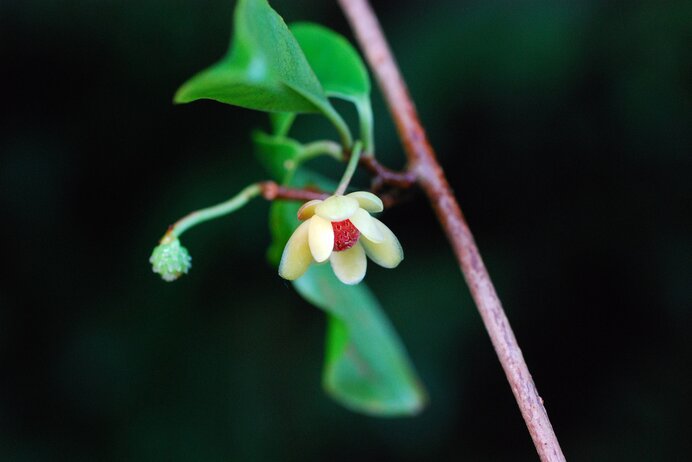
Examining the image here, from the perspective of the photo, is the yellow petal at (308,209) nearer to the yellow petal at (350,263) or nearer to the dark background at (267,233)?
the yellow petal at (350,263)

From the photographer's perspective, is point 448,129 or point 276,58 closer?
point 276,58

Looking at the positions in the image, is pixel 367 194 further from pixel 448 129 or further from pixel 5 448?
pixel 5 448

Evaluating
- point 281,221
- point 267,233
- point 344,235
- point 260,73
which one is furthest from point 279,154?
point 267,233

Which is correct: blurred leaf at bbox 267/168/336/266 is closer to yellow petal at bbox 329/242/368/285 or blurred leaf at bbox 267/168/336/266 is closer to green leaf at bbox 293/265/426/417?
green leaf at bbox 293/265/426/417

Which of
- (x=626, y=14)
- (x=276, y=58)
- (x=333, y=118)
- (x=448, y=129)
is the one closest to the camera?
(x=276, y=58)

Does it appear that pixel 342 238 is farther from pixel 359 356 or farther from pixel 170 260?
pixel 359 356

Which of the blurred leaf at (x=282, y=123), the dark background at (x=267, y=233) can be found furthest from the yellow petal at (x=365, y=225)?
the dark background at (x=267, y=233)

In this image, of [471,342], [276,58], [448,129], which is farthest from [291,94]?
[471,342]
